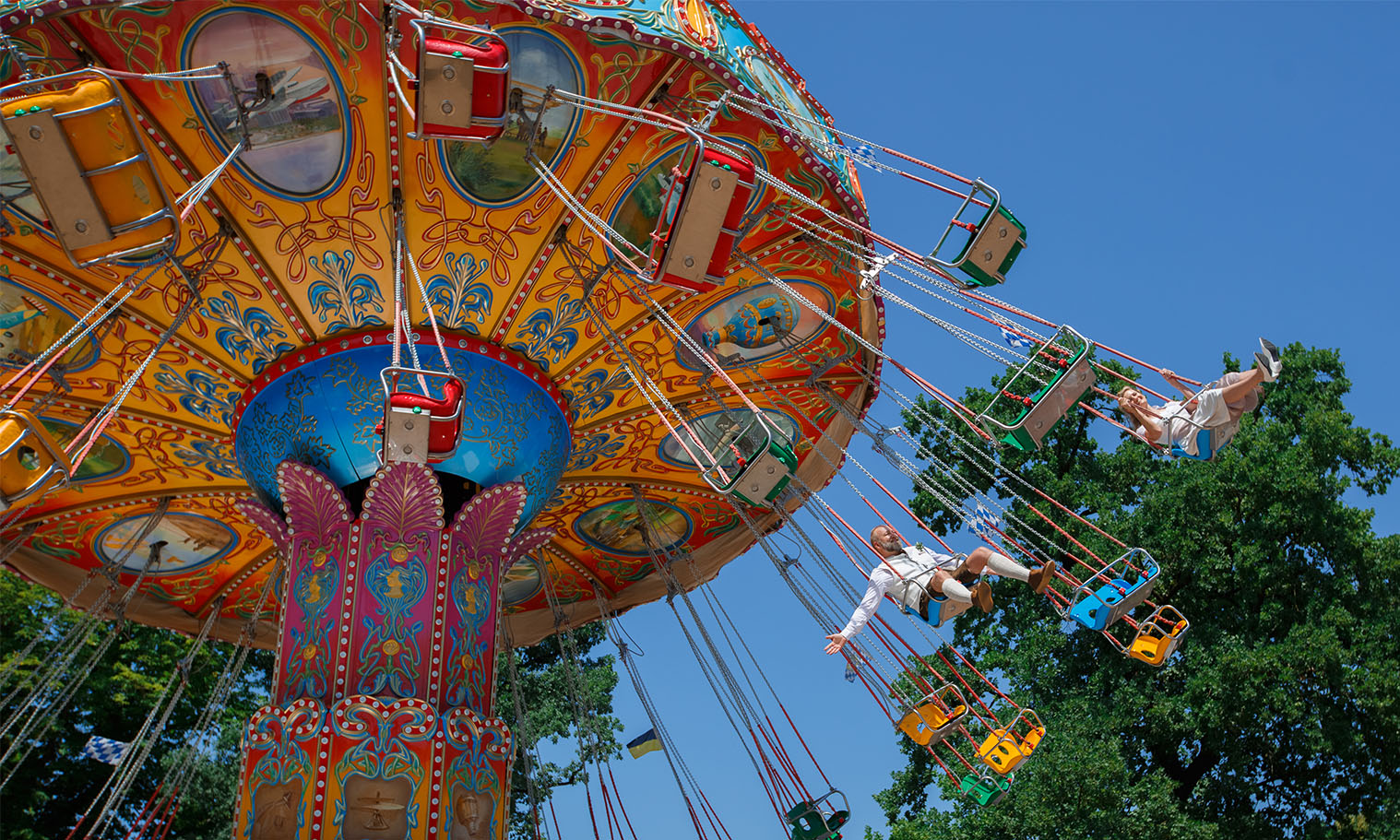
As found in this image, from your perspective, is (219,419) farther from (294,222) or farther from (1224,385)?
(1224,385)

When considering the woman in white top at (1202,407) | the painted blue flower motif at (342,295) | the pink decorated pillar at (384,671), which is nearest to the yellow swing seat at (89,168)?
the painted blue flower motif at (342,295)

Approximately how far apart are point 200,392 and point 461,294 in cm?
228

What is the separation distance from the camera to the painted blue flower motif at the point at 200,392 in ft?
31.3

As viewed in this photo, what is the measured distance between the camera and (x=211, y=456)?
409 inches

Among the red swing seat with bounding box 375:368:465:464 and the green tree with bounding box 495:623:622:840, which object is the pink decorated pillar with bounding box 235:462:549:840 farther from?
the green tree with bounding box 495:623:622:840

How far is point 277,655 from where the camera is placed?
884cm

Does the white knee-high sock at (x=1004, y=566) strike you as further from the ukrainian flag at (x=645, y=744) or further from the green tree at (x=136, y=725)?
the green tree at (x=136, y=725)

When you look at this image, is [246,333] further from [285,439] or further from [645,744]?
[645,744]

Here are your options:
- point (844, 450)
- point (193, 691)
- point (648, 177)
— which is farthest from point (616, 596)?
point (193, 691)

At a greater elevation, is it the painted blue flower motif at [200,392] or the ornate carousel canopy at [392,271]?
the painted blue flower motif at [200,392]

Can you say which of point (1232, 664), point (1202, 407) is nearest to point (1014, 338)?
point (1202, 407)

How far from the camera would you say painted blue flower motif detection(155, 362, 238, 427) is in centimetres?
955

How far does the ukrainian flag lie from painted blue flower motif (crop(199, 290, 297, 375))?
5.07 metres

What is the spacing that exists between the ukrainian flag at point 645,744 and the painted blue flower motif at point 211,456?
4365mm
